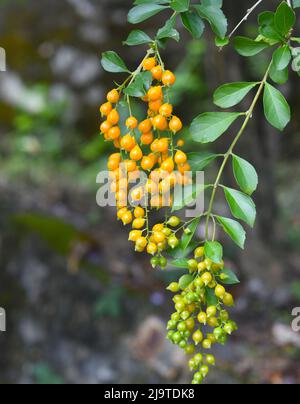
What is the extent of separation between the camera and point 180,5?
0.94 meters

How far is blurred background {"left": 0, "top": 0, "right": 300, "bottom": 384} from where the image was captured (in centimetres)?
269

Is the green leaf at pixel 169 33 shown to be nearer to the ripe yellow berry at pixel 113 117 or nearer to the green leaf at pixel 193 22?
the green leaf at pixel 193 22

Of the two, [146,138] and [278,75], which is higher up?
[278,75]

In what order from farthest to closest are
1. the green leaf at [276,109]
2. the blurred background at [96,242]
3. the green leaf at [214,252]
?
the blurred background at [96,242] → the green leaf at [276,109] → the green leaf at [214,252]

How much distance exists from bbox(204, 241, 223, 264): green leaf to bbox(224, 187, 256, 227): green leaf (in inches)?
2.8

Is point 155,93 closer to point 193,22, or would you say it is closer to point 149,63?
point 149,63

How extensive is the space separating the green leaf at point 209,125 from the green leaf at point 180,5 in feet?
0.61

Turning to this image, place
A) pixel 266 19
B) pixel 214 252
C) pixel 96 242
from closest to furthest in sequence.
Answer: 1. pixel 214 252
2. pixel 266 19
3. pixel 96 242

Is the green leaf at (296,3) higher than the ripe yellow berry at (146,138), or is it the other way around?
the green leaf at (296,3)

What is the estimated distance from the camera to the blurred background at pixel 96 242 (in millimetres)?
2686

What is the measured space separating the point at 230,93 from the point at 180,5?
0.19 m

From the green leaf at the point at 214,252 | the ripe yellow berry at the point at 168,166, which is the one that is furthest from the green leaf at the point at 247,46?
the green leaf at the point at 214,252

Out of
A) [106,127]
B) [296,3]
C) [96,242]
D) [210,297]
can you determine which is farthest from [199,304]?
[96,242]

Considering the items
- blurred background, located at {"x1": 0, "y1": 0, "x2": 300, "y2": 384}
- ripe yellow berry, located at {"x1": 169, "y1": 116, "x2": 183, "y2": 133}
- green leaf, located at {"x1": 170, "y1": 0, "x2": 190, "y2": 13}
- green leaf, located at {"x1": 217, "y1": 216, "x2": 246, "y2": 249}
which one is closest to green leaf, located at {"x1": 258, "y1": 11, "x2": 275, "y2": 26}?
green leaf, located at {"x1": 170, "y1": 0, "x2": 190, "y2": 13}
